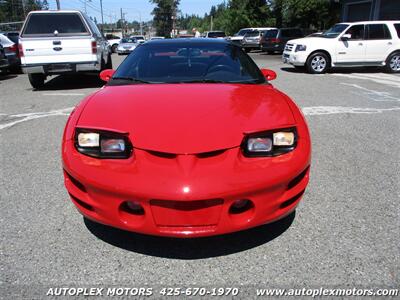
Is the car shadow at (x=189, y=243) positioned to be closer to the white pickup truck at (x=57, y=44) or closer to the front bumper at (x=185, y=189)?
the front bumper at (x=185, y=189)

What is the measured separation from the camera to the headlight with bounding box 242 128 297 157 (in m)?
2.41

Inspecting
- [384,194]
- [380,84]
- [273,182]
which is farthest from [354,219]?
[380,84]

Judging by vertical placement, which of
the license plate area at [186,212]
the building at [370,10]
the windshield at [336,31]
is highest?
the building at [370,10]

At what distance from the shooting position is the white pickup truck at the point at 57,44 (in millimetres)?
9492

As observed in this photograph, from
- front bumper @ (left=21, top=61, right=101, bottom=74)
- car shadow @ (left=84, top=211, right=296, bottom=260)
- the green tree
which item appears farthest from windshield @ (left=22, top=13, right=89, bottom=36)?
the green tree

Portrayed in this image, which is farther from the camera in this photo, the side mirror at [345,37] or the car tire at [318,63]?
the car tire at [318,63]

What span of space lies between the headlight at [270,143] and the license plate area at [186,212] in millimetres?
423

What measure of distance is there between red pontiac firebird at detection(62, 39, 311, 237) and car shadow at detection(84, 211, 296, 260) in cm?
37

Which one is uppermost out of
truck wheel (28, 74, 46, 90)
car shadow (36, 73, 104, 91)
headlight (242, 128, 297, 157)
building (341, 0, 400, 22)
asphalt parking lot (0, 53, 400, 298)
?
building (341, 0, 400, 22)

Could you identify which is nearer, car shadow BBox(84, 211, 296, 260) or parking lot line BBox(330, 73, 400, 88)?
car shadow BBox(84, 211, 296, 260)

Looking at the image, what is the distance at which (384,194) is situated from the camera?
348cm

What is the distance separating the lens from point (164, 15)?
10431 cm

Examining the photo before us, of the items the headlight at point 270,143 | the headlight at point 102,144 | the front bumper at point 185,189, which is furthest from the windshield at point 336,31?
the headlight at point 102,144

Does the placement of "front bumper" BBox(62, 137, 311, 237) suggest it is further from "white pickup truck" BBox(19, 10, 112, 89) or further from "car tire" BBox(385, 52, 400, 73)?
"car tire" BBox(385, 52, 400, 73)
